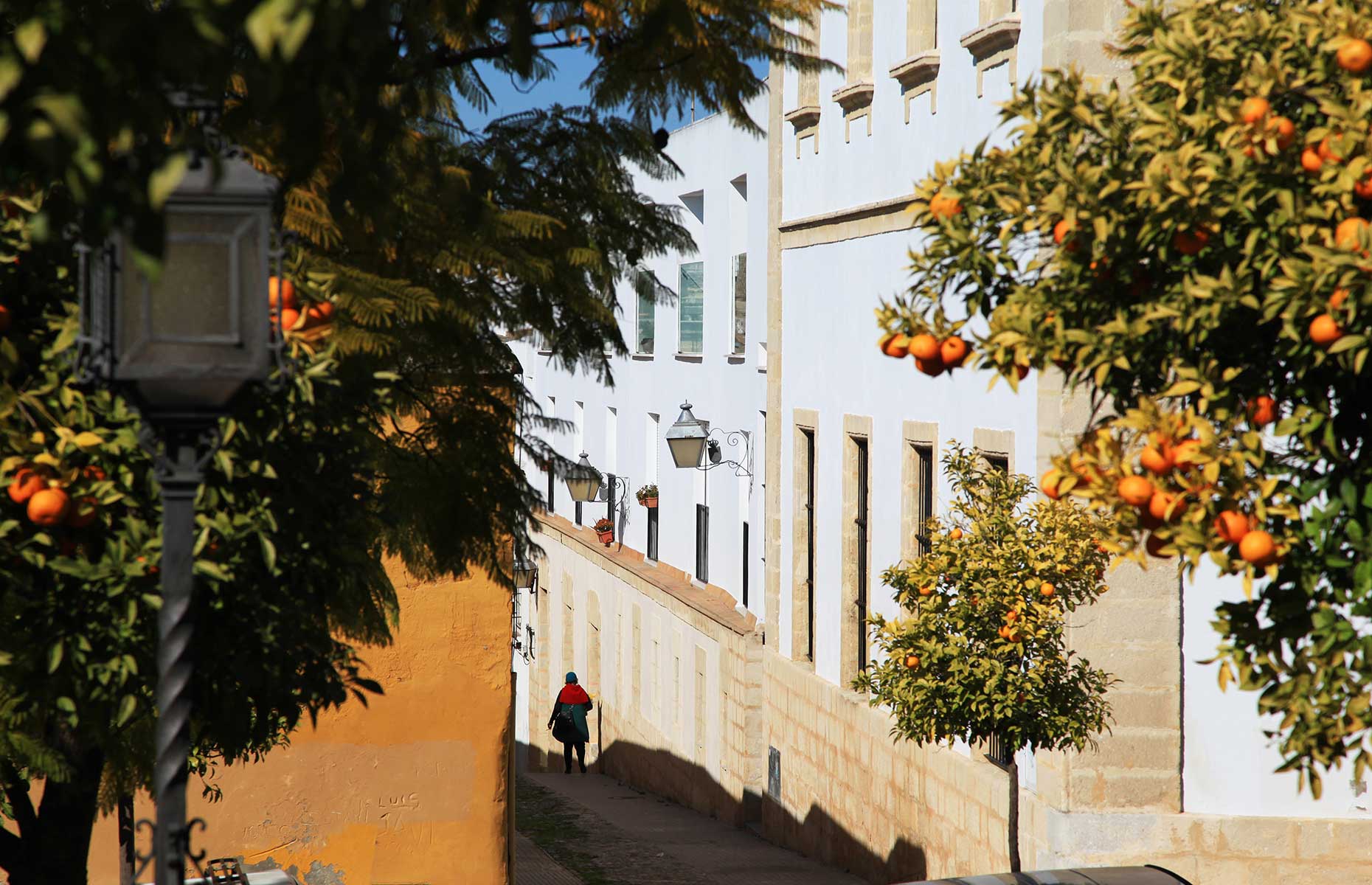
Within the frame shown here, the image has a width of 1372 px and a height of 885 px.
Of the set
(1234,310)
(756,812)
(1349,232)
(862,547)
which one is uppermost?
(1349,232)

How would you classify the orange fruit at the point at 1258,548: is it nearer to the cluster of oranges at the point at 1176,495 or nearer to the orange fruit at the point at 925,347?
the cluster of oranges at the point at 1176,495

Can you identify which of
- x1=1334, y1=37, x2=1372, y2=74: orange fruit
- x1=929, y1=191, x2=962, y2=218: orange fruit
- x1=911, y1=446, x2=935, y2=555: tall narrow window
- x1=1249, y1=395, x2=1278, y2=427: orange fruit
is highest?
x1=1334, y1=37, x2=1372, y2=74: orange fruit

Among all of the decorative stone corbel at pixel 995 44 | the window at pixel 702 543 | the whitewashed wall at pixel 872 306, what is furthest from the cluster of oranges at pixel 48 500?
the window at pixel 702 543

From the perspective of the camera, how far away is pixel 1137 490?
172 inches

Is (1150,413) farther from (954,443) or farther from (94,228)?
(954,443)

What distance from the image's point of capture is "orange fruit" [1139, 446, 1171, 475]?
4348mm

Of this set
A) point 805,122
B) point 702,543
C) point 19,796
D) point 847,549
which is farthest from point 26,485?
point 702,543

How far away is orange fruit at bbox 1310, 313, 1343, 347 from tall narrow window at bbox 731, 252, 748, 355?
20.5m

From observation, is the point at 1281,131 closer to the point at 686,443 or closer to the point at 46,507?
the point at 46,507

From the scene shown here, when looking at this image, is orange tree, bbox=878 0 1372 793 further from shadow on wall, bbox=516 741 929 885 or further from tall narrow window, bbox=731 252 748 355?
tall narrow window, bbox=731 252 748 355

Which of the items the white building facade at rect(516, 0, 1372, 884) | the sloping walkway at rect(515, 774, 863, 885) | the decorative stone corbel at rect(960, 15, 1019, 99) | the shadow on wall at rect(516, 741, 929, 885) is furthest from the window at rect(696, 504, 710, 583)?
the decorative stone corbel at rect(960, 15, 1019, 99)

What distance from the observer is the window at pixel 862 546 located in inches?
695

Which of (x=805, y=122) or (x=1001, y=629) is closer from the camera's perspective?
(x=1001, y=629)

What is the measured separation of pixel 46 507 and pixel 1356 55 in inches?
147
